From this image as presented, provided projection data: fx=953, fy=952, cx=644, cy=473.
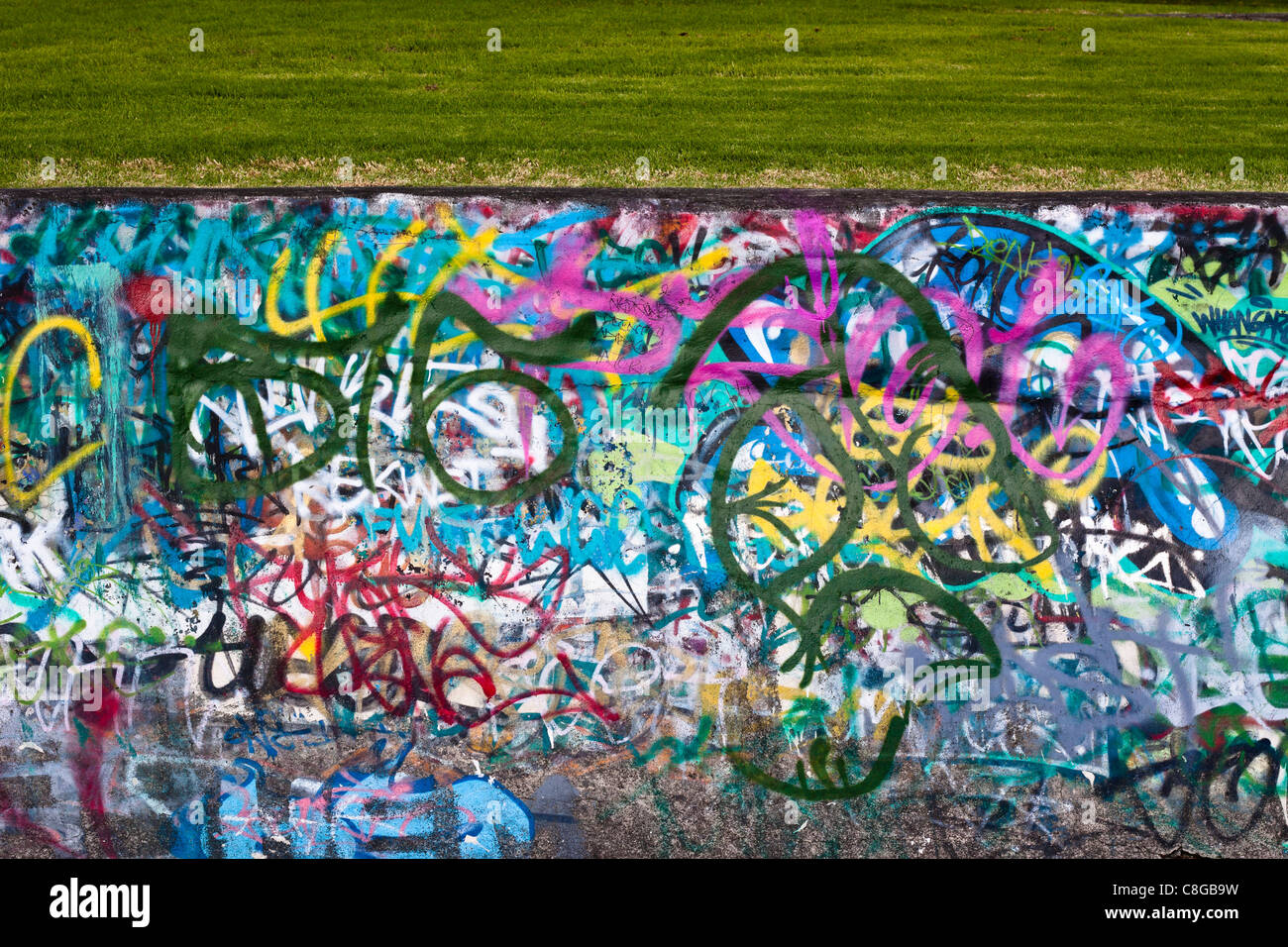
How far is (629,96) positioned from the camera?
628 centimetres

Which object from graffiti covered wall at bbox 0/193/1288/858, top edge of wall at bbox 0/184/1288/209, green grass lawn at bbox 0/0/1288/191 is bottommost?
graffiti covered wall at bbox 0/193/1288/858

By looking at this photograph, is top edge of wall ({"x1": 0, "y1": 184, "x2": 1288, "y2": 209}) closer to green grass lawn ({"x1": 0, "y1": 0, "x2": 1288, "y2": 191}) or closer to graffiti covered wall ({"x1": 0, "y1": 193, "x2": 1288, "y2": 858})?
graffiti covered wall ({"x1": 0, "y1": 193, "x2": 1288, "y2": 858})

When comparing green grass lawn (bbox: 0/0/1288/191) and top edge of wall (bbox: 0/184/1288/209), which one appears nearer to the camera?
top edge of wall (bbox: 0/184/1288/209)

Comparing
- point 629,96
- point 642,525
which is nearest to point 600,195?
point 642,525

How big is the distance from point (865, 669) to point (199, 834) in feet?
9.16

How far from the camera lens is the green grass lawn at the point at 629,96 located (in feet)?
17.4

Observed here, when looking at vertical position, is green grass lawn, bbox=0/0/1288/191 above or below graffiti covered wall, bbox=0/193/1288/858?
above

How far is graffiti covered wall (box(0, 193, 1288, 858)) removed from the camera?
368 cm

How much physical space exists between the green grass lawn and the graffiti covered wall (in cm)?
167

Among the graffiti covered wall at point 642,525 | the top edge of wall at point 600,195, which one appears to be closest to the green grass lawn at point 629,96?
the top edge of wall at point 600,195

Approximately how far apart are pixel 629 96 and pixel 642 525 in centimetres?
368

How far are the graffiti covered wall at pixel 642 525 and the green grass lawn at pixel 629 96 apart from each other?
1.67 meters

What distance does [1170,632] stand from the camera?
377cm

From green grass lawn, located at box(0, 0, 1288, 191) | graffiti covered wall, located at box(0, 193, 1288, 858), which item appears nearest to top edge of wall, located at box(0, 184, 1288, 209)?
graffiti covered wall, located at box(0, 193, 1288, 858)
